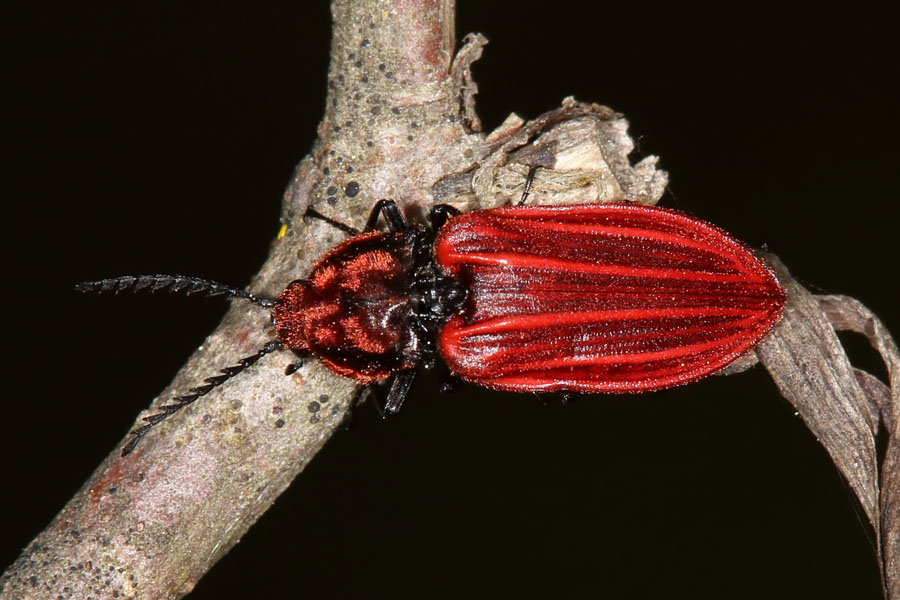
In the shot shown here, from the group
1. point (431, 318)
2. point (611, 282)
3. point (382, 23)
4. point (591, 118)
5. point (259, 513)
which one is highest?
point (382, 23)

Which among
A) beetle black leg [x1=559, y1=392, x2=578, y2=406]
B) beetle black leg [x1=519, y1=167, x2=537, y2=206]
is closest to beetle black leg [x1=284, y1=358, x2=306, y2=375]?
beetle black leg [x1=519, y1=167, x2=537, y2=206]

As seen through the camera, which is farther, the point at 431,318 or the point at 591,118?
the point at 431,318

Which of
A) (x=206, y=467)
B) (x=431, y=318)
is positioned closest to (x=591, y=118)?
(x=431, y=318)

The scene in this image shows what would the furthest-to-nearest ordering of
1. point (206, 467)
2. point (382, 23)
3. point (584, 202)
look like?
point (584, 202) < point (382, 23) < point (206, 467)

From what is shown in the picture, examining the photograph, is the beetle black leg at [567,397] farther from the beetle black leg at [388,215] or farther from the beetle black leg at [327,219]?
the beetle black leg at [327,219]

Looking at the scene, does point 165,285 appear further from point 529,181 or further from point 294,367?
point 529,181

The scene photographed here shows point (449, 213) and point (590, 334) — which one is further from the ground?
point (449, 213)

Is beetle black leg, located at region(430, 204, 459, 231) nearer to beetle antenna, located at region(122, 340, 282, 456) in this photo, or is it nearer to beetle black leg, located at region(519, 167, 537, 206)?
beetle black leg, located at region(519, 167, 537, 206)

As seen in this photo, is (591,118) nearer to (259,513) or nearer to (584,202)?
(584,202)
